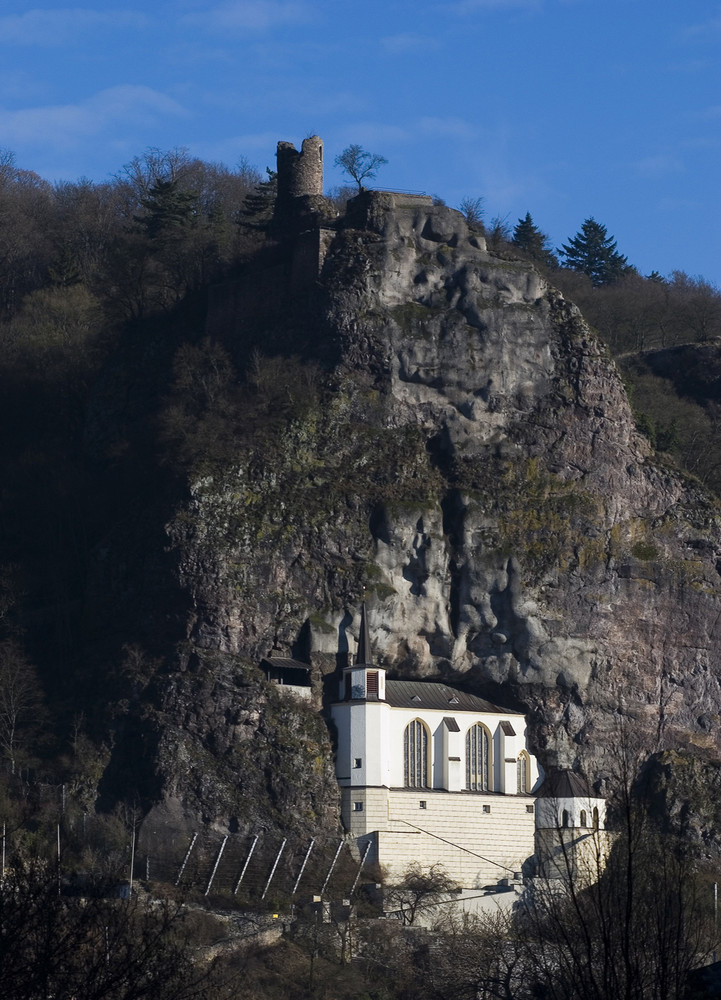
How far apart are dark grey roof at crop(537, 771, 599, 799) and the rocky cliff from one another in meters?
0.74

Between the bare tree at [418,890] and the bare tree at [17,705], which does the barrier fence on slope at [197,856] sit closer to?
the bare tree at [418,890]

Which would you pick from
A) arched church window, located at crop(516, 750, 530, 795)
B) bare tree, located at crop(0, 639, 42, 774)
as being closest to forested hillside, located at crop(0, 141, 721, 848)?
bare tree, located at crop(0, 639, 42, 774)

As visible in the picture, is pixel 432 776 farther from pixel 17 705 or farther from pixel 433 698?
pixel 17 705

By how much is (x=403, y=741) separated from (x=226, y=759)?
28.3 feet

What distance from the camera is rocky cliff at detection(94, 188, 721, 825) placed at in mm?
91312

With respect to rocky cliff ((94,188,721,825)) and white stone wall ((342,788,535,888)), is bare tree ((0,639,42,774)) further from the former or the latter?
white stone wall ((342,788,535,888))

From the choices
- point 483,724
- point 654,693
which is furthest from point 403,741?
→ point 654,693

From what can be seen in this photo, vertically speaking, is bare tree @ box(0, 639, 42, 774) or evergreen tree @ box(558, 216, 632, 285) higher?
evergreen tree @ box(558, 216, 632, 285)

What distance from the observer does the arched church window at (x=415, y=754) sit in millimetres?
91750

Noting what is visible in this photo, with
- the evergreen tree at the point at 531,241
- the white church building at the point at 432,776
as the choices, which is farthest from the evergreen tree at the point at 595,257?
the white church building at the point at 432,776

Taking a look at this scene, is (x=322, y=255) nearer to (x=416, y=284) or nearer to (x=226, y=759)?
(x=416, y=284)

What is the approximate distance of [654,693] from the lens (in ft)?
313

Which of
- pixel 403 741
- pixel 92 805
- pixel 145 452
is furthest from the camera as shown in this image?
pixel 145 452

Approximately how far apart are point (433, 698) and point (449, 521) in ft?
24.9
